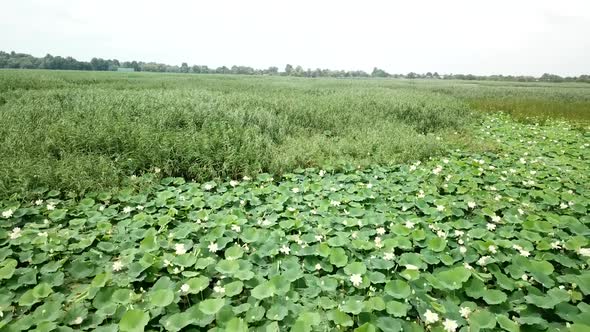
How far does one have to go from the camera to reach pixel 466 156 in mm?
7066

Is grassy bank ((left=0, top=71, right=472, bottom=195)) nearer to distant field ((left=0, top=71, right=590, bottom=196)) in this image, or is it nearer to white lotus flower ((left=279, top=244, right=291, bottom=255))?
distant field ((left=0, top=71, right=590, bottom=196))

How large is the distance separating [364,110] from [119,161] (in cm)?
849

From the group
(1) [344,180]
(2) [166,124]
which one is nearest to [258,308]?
(1) [344,180]

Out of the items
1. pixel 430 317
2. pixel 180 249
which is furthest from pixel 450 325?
pixel 180 249

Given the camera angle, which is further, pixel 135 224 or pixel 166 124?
pixel 166 124

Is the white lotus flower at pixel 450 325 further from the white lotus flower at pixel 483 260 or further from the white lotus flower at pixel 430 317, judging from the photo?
the white lotus flower at pixel 483 260

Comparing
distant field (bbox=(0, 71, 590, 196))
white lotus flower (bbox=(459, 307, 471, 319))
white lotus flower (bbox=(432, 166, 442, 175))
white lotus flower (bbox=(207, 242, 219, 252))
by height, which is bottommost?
white lotus flower (bbox=(459, 307, 471, 319))

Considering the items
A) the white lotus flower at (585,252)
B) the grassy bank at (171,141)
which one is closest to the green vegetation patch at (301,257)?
the white lotus flower at (585,252)

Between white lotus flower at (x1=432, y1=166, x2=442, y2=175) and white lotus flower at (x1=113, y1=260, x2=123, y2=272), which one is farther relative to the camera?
white lotus flower at (x1=432, y1=166, x2=442, y2=175)

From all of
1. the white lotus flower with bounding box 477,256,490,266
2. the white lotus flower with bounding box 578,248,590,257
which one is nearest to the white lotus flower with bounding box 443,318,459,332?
the white lotus flower with bounding box 477,256,490,266

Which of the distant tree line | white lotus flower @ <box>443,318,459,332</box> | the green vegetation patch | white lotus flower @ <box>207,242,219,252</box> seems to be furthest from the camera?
the distant tree line

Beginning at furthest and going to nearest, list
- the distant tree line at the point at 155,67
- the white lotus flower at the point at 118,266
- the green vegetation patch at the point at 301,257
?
the distant tree line at the point at 155,67 < the white lotus flower at the point at 118,266 < the green vegetation patch at the point at 301,257

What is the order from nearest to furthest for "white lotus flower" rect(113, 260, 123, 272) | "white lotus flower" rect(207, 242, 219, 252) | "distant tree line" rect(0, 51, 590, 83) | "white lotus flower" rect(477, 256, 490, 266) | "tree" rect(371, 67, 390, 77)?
"white lotus flower" rect(113, 260, 123, 272), "white lotus flower" rect(477, 256, 490, 266), "white lotus flower" rect(207, 242, 219, 252), "distant tree line" rect(0, 51, 590, 83), "tree" rect(371, 67, 390, 77)

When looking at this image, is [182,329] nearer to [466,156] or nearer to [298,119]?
[466,156]
